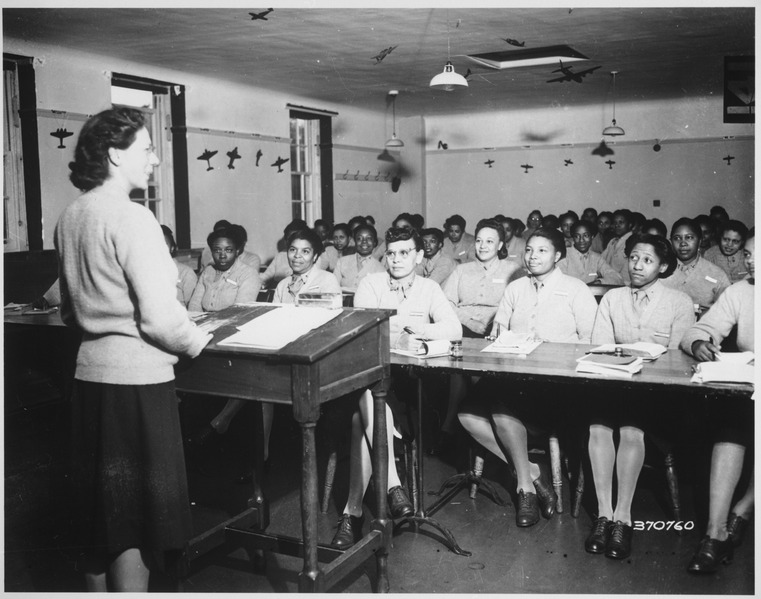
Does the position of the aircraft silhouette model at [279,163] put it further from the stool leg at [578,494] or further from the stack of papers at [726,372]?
the stack of papers at [726,372]

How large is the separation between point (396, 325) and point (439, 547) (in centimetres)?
106

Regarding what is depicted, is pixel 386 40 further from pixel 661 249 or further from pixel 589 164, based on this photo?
pixel 589 164

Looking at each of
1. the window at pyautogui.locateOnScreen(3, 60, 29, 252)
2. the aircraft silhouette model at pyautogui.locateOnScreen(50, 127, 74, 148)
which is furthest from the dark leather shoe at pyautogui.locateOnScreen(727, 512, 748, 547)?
the aircraft silhouette model at pyautogui.locateOnScreen(50, 127, 74, 148)

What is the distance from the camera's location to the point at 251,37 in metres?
6.09

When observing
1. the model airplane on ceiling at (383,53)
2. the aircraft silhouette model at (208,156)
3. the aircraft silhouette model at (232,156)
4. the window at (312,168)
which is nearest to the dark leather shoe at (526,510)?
the model airplane on ceiling at (383,53)

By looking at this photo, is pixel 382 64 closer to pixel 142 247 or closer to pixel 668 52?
pixel 668 52

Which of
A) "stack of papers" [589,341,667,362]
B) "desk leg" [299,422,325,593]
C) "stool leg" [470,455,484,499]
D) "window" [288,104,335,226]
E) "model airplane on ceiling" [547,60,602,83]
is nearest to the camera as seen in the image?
"desk leg" [299,422,325,593]

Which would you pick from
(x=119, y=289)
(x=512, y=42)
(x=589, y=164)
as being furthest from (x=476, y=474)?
(x=589, y=164)

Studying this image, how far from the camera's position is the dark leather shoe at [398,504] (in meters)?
2.96

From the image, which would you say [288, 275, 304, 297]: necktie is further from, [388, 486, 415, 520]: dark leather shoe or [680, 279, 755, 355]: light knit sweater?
[680, 279, 755, 355]: light knit sweater

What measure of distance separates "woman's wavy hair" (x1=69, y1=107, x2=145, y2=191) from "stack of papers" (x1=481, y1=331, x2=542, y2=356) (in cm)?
176

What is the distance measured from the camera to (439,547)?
283 cm

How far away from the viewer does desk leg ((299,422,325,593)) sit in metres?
2.09

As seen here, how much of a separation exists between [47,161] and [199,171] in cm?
193
